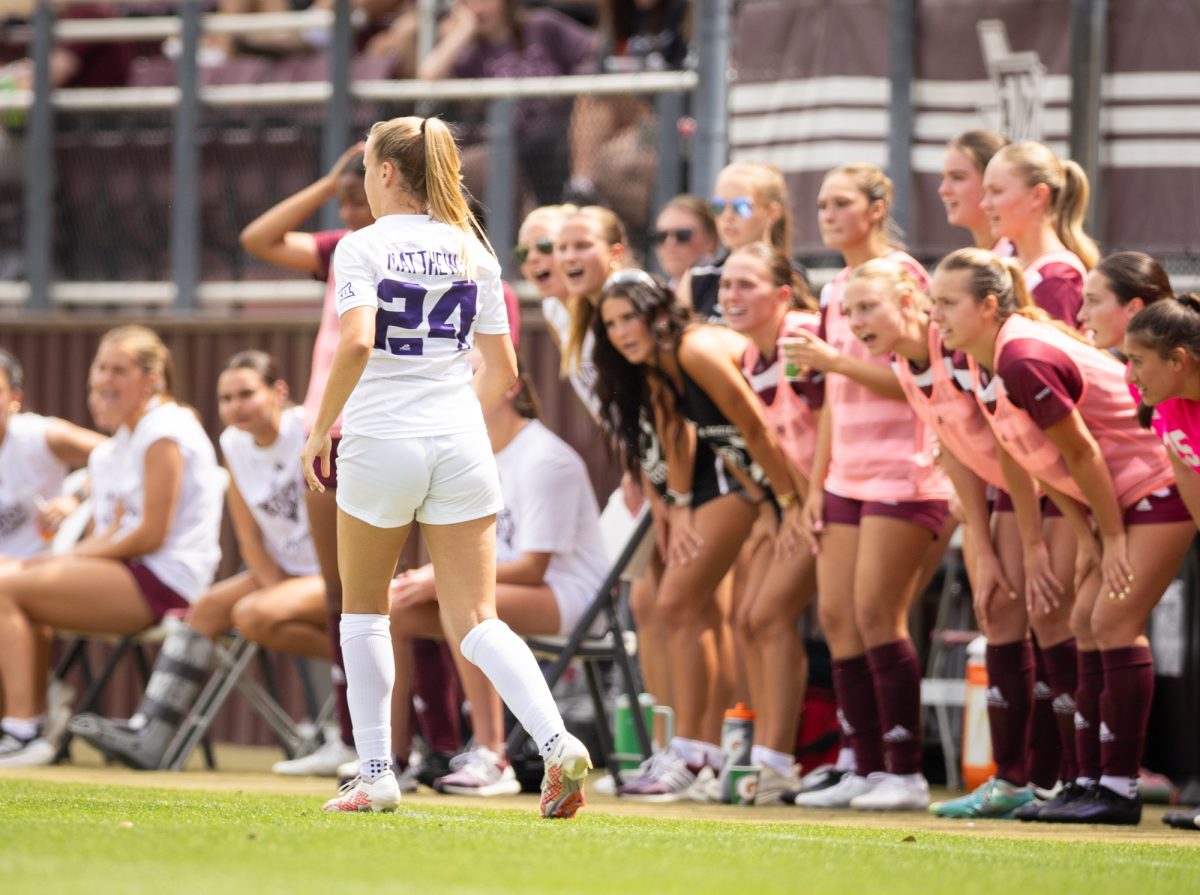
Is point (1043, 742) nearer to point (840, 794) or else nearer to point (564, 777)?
point (840, 794)

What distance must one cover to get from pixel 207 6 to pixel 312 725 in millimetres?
4809

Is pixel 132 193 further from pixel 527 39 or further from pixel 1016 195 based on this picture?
pixel 1016 195

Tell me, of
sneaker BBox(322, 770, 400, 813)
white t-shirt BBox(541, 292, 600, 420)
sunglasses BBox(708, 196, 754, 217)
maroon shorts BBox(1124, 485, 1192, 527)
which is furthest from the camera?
sunglasses BBox(708, 196, 754, 217)

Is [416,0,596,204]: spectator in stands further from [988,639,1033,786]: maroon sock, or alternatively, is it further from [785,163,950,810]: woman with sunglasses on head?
[988,639,1033,786]: maroon sock

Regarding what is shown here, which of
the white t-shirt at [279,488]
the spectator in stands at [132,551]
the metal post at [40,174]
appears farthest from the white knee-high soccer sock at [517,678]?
the metal post at [40,174]

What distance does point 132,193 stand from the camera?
1117 cm

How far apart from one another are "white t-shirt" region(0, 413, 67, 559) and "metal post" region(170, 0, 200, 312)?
129 cm

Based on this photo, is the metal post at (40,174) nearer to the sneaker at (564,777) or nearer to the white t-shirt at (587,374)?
the white t-shirt at (587,374)

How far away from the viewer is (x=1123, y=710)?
6.57 metres

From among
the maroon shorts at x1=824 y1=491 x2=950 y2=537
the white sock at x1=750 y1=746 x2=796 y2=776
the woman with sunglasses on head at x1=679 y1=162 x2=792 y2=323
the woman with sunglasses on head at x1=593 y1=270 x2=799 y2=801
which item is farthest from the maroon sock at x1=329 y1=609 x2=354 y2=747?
the maroon shorts at x1=824 y1=491 x2=950 y2=537

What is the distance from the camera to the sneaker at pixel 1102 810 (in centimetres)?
652

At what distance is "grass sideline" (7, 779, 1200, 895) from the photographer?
4.15 m

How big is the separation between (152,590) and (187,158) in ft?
8.76

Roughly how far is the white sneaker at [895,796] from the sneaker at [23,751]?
3.84 metres
